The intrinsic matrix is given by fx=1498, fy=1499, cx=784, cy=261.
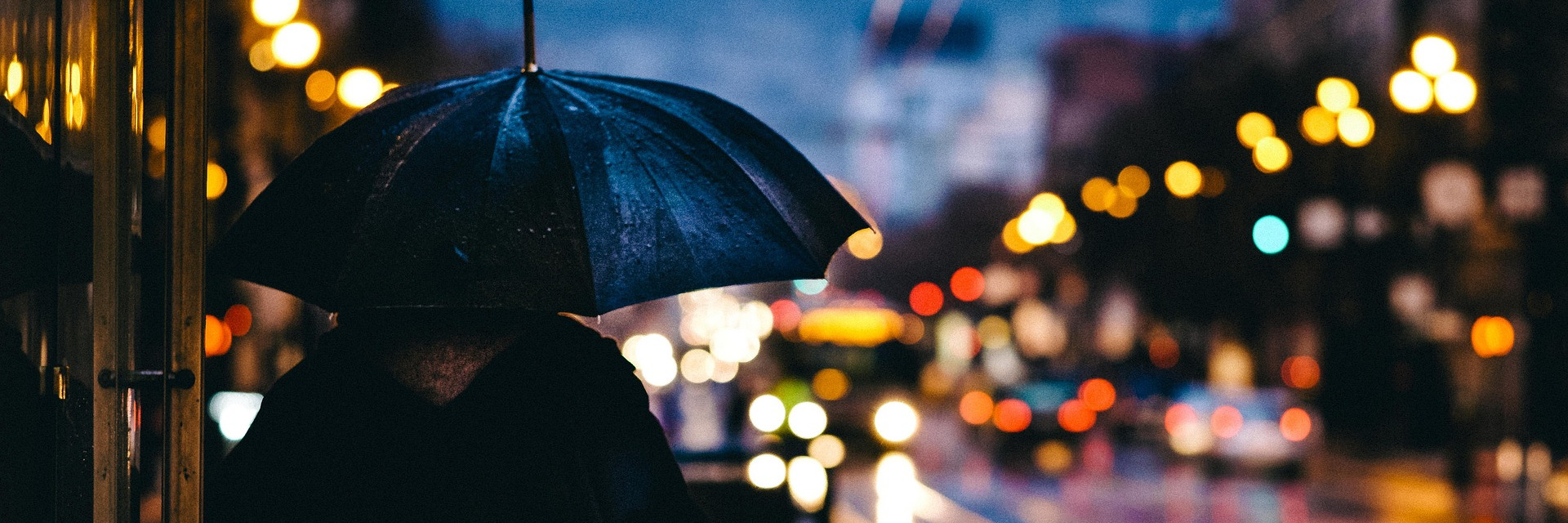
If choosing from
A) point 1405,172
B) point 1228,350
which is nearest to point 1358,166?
point 1405,172

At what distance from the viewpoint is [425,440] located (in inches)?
134

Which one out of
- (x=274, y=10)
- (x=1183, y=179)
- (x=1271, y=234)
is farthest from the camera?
(x=1183, y=179)

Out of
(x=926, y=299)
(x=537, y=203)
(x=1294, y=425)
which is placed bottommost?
(x=1294, y=425)

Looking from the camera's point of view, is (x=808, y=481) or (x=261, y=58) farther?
(x=261, y=58)

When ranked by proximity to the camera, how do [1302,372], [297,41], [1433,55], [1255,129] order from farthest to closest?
[1302,372]
[1255,129]
[297,41]
[1433,55]

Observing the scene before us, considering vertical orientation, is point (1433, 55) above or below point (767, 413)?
above

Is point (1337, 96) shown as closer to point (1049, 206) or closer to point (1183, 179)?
point (1183, 179)

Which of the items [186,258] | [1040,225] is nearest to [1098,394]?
[1040,225]

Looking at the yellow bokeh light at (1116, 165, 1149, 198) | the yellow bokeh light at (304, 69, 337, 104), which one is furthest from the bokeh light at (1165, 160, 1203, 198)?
the yellow bokeh light at (304, 69, 337, 104)

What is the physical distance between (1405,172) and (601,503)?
32687 mm

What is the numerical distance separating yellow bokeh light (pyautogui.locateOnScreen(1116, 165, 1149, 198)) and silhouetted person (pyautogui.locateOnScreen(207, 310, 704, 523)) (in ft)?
127

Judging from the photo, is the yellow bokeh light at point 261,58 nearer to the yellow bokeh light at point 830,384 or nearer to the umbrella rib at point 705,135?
the yellow bokeh light at point 830,384

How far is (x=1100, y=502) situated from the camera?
1942 cm

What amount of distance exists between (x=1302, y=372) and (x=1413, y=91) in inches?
1075
